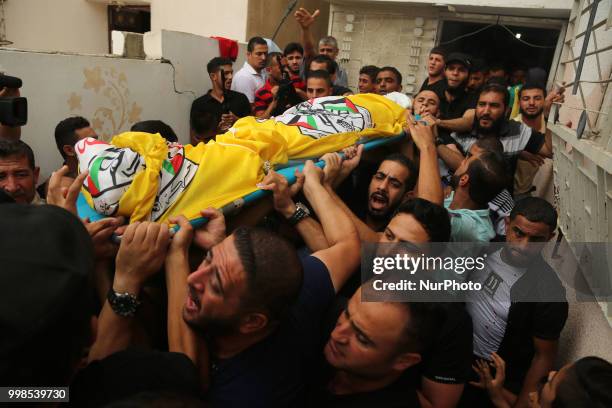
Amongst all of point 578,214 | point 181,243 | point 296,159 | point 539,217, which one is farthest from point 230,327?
point 578,214

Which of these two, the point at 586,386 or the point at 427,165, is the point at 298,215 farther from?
the point at 586,386

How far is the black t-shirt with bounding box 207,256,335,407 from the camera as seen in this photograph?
99 cm

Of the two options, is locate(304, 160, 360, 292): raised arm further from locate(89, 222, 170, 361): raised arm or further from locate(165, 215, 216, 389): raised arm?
locate(89, 222, 170, 361): raised arm

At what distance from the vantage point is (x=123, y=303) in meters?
1.05

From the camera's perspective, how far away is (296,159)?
1.89 metres

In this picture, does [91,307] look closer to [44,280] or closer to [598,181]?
[44,280]

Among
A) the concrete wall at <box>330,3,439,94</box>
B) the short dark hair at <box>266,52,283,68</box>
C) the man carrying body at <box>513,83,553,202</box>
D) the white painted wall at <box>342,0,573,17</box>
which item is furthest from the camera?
the concrete wall at <box>330,3,439,94</box>

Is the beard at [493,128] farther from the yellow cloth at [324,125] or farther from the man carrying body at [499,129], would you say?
the yellow cloth at [324,125]

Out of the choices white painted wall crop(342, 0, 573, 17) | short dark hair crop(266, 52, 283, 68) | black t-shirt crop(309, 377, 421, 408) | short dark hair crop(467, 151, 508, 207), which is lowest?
black t-shirt crop(309, 377, 421, 408)

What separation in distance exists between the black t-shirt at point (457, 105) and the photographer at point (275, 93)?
132 centimetres

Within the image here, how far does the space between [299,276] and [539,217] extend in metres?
1.19

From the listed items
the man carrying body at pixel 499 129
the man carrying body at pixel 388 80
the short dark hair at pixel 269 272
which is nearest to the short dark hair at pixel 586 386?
the short dark hair at pixel 269 272

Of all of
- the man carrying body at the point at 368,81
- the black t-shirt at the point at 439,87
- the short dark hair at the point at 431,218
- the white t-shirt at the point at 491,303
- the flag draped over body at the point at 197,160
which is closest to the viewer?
the flag draped over body at the point at 197,160

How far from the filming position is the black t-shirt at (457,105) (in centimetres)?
334
